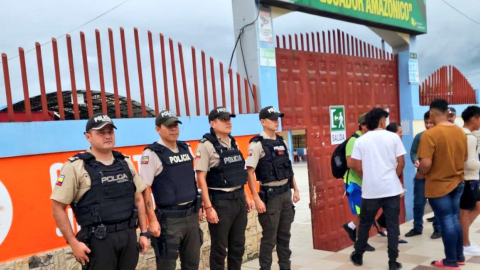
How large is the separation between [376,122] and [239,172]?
1.57m

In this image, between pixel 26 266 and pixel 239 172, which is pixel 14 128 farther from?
pixel 239 172

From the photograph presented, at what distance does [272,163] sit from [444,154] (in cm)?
176

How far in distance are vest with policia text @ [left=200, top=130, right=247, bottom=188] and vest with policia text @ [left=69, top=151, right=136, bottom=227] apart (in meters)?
0.98

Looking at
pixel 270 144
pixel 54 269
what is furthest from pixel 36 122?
pixel 270 144

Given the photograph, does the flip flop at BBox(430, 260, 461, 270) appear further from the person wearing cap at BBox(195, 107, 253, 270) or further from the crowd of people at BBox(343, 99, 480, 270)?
the person wearing cap at BBox(195, 107, 253, 270)

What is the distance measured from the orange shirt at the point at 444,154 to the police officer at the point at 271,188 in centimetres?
146

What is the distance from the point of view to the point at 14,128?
314 centimetres

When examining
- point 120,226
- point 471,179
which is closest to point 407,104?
point 471,179

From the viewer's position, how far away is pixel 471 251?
4.51 m

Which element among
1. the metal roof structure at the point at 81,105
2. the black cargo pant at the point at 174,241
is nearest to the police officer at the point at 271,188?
the black cargo pant at the point at 174,241

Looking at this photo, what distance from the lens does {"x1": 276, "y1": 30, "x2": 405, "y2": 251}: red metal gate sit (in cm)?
566

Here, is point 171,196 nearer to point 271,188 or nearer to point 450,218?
point 271,188

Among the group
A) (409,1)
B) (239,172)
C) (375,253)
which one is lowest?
(375,253)

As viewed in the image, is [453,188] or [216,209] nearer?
[216,209]
